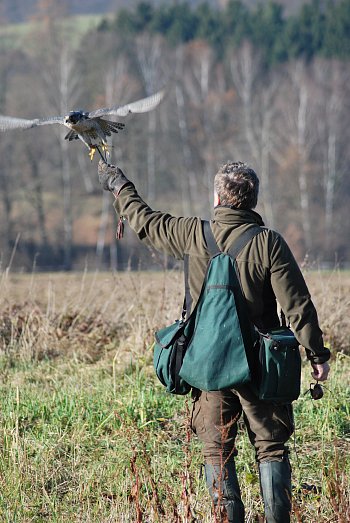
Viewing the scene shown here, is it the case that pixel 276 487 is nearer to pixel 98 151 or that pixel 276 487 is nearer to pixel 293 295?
pixel 293 295

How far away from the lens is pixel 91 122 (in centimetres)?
460

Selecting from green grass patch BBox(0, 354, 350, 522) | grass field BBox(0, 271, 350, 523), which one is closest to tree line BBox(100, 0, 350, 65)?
grass field BBox(0, 271, 350, 523)

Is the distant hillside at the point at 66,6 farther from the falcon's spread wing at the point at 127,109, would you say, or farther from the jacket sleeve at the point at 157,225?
the jacket sleeve at the point at 157,225

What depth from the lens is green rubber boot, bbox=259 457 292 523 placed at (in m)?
4.01

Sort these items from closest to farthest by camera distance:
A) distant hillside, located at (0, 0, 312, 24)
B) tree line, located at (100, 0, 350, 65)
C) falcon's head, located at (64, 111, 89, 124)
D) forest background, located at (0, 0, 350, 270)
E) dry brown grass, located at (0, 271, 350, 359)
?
1. falcon's head, located at (64, 111, 89, 124)
2. dry brown grass, located at (0, 271, 350, 359)
3. forest background, located at (0, 0, 350, 270)
4. tree line, located at (100, 0, 350, 65)
5. distant hillside, located at (0, 0, 312, 24)

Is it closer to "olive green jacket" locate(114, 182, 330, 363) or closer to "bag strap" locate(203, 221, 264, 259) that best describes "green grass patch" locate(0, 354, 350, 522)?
"olive green jacket" locate(114, 182, 330, 363)

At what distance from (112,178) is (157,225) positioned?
375mm

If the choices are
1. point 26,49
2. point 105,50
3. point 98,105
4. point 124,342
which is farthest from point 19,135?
point 124,342

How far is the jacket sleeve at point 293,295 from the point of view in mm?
3932

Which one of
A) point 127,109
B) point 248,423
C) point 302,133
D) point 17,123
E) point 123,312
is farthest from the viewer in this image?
point 302,133

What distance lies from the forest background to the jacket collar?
1120 inches

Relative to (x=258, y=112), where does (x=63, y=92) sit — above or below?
below

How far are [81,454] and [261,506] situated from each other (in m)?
1.25

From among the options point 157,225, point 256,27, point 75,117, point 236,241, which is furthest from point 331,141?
point 236,241
